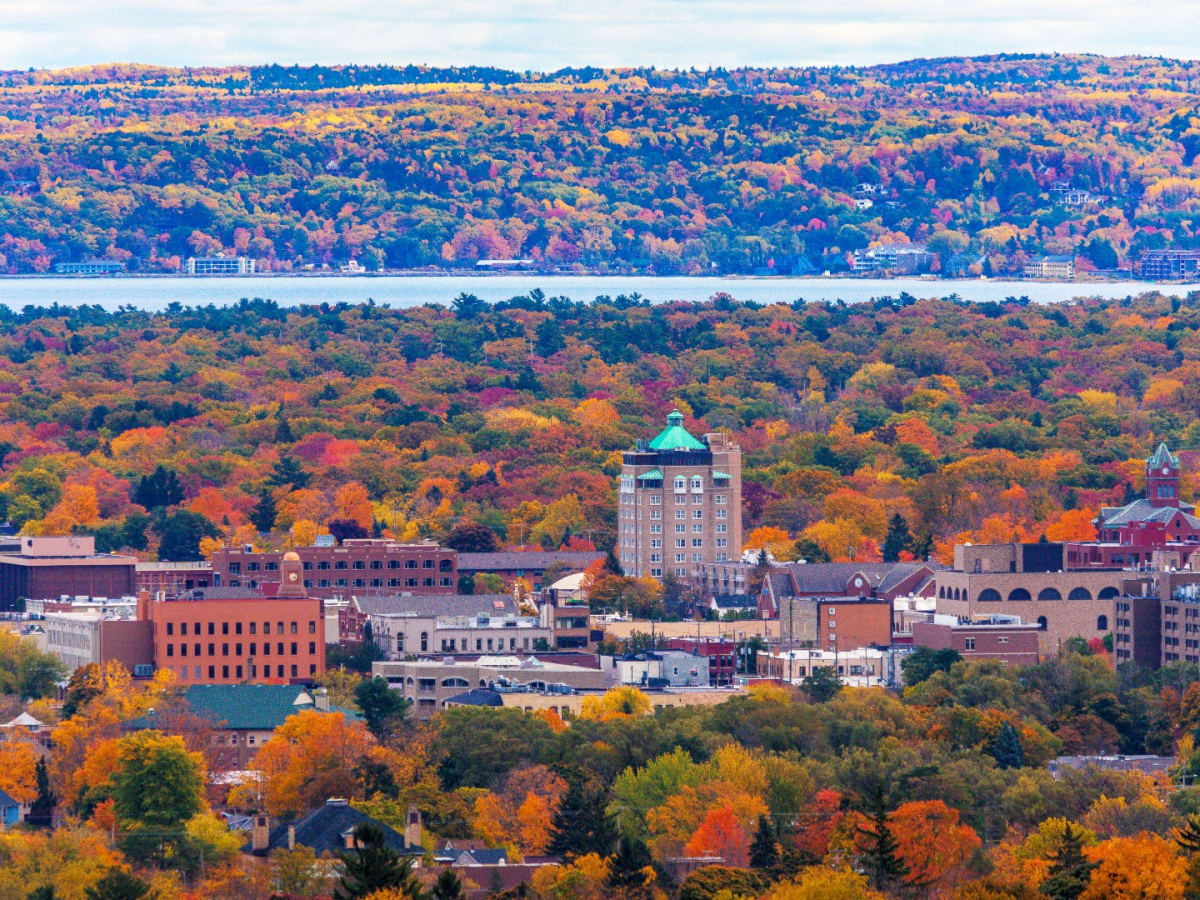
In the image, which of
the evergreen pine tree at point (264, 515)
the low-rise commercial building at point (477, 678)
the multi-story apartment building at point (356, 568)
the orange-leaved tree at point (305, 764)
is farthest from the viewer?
the evergreen pine tree at point (264, 515)

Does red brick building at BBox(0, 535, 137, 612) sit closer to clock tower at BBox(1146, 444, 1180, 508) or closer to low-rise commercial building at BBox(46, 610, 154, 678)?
low-rise commercial building at BBox(46, 610, 154, 678)

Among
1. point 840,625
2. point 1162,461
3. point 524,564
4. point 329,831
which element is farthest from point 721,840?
point 524,564

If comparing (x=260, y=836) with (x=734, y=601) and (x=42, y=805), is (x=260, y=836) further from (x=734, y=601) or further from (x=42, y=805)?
(x=734, y=601)

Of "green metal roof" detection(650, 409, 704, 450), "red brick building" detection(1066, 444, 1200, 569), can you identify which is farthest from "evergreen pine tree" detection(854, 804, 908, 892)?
"green metal roof" detection(650, 409, 704, 450)

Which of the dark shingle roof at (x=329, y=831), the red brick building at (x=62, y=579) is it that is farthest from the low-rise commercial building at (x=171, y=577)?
the dark shingle roof at (x=329, y=831)

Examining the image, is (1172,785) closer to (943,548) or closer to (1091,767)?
(1091,767)

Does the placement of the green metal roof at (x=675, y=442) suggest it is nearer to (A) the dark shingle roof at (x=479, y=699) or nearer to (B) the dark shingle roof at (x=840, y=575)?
(B) the dark shingle roof at (x=840, y=575)

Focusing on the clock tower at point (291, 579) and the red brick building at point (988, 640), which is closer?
the red brick building at point (988, 640)
